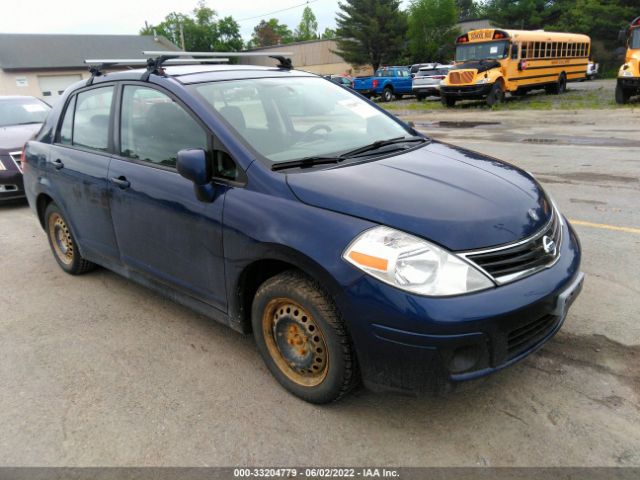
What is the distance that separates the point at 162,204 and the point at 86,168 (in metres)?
1.11

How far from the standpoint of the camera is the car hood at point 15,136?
24.8 feet

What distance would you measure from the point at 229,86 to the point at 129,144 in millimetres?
860

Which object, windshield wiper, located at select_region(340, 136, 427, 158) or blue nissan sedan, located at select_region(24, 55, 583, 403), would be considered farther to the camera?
windshield wiper, located at select_region(340, 136, 427, 158)

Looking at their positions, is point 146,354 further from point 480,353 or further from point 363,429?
point 480,353

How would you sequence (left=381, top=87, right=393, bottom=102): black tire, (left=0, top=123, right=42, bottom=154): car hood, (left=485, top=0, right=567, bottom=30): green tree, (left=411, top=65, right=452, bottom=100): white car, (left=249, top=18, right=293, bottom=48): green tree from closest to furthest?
(left=0, top=123, right=42, bottom=154): car hood → (left=411, top=65, right=452, bottom=100): white car → (left=381, top=87, right=393, bottom=102): black tire → (left=485, top=0, right=567, bottom=30): green tree → (left=249, top=18, right=293, bottom=48): green tree

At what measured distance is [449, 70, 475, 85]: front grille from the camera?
1991cm

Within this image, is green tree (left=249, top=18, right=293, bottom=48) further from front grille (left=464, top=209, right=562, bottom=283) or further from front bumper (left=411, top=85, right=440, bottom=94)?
front grille (left=464, top=209, right=562, bottom=283)

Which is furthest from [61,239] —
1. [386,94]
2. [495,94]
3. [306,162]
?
[386,94]

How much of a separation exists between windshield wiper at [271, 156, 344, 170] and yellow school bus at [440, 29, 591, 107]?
18662mm

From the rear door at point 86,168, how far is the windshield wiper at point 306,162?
1578 millimetres

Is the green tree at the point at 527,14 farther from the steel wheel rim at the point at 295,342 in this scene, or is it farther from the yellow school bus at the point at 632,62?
the steel wheel rim at the point at 295,342

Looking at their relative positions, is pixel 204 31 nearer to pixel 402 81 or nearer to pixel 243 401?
pixel 402 81

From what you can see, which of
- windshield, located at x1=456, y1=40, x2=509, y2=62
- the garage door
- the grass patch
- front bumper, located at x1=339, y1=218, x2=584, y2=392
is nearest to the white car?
the grass patch

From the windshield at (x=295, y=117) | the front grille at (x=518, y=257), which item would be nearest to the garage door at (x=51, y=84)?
the windshield at (x=295, y=117)
